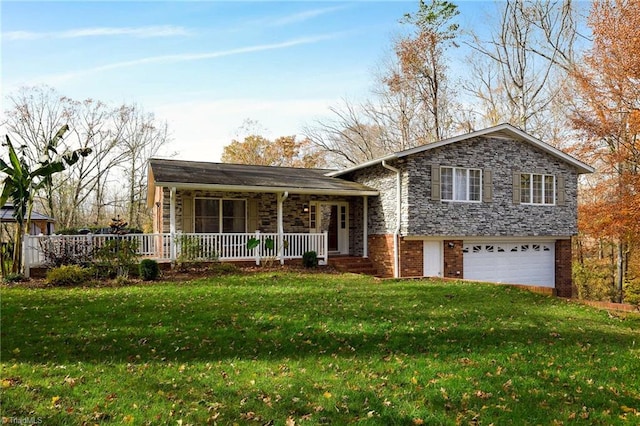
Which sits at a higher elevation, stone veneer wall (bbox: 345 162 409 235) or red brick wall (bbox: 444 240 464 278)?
stone veneer wall (bbox: 345 162 409 235)

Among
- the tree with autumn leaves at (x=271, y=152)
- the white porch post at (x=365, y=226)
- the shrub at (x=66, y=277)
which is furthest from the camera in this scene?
the tree with autumn leaves at (x=271, y=152)

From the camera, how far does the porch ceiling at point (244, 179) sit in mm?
13805

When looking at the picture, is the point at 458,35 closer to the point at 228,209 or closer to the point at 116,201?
the point at 228,209

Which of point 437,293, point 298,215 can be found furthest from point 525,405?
point 298,215

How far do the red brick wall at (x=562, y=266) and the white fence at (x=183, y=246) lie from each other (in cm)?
989

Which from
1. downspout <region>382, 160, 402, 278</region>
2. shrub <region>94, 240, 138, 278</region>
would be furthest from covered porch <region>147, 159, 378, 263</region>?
shrub <region>94, 240, 138, 278</region>

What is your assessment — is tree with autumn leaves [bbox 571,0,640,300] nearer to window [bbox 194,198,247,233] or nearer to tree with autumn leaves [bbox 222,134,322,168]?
window [bbox 194,198,247,233]

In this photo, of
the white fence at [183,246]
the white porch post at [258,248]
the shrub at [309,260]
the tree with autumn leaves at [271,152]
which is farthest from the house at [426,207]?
the tree with autumn leaves at [271,152]

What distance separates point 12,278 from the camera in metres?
11.2

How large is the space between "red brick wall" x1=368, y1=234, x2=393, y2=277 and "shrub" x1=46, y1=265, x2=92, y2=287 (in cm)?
933

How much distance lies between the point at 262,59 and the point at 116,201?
2420 centimetres

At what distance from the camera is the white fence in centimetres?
1221

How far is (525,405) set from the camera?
450 centimetres

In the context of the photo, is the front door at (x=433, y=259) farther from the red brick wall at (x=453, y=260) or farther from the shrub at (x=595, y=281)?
the shrub at (x=595, y=281)
